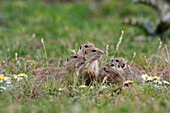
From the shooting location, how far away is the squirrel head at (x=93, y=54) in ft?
15.7

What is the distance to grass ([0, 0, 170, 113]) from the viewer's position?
3441mm

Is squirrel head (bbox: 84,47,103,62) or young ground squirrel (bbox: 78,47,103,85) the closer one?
young ground squirrel (bbox: 78,47,103,85)

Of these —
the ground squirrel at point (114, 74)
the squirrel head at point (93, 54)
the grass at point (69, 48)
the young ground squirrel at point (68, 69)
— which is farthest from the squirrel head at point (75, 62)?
the grass at point (69, 48)

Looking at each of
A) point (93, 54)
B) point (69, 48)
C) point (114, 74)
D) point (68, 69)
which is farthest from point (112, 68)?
point (69, 48)

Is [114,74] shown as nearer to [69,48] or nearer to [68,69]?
[68,69]

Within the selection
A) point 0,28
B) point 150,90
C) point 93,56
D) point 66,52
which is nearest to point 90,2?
point 0,28

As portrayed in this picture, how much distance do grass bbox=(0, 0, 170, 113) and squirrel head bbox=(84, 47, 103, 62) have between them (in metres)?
0.77

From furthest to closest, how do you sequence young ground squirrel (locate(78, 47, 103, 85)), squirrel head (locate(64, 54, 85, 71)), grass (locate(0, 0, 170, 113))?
squirrel head (locate(64, 54, 85, 71)), young ground squirrel (locate(78, 47, 103, 85)), grass (locate(0, 0, 170, 113))

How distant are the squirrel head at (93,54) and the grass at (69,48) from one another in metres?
0.77

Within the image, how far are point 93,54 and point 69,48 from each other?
7.39 ft

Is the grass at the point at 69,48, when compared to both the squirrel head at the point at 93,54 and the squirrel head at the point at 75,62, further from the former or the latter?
the squirrel head at the point at 93,54

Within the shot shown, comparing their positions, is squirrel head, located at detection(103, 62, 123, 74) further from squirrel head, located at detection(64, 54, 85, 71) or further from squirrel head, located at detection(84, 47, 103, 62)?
squirrel head, located at detection(64, 54, 85, 71)

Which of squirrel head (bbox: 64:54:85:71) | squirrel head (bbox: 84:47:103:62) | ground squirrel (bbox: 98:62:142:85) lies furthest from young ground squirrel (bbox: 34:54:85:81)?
ground squirrel (bbox: 98:62:142:85)

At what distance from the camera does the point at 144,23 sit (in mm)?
8039
